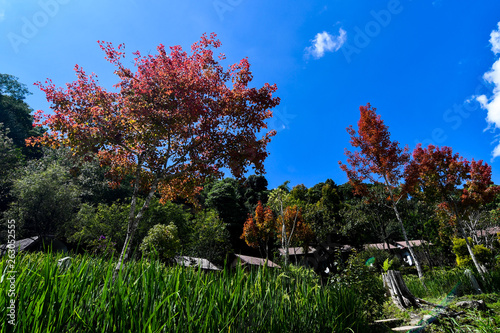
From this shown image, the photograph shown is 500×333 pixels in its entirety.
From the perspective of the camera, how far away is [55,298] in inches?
58.7

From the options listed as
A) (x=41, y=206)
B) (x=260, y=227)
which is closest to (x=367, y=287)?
(x=260, y=227)

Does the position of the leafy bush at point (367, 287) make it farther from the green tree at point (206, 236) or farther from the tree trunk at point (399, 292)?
the green tree at point (206, 236)

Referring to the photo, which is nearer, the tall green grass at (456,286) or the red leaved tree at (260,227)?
the tall green grass at (456,286)

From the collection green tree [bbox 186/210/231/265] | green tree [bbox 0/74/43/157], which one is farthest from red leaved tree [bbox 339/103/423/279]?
green tree [bbox 0/74/43/157]

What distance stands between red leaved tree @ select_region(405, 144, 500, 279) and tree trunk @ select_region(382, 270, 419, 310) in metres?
7.17

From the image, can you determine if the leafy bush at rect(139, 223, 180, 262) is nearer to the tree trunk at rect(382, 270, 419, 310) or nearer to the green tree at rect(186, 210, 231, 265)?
the green tree at rect(186, 210, 231, 265)

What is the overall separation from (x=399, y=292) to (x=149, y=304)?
22.0 ft

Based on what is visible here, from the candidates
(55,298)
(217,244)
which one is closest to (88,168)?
(217,244)

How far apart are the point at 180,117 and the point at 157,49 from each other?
7.33ft

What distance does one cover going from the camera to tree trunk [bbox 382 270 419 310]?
5848mm

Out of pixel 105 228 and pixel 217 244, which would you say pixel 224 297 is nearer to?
pixel 105 228

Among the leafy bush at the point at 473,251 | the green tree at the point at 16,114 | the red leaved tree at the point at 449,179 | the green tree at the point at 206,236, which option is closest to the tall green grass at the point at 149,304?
the red leaved tree at the point at 449,179

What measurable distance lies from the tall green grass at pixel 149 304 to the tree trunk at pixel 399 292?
4015 millimetres

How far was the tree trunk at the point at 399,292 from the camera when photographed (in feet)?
19.2
